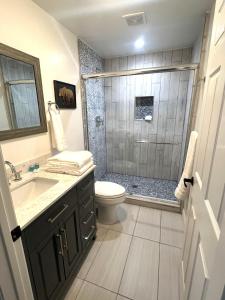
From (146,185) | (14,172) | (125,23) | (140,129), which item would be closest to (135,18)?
(125,23)

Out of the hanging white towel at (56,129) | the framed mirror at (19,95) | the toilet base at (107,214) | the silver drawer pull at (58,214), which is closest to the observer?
the silver drawer pull at (58,214)

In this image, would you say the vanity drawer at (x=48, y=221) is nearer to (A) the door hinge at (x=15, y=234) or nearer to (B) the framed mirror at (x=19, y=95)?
(A) the door hinge at (x=15, y=234)

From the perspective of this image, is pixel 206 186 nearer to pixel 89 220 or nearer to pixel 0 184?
pixel 0 184

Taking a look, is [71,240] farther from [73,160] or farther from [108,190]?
[108,190]

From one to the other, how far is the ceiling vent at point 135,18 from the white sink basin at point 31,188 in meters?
1.76

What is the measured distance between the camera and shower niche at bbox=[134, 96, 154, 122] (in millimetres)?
2916

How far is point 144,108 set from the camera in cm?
297

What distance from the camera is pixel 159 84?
2.76m

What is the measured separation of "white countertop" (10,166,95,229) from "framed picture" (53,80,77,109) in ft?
2.74

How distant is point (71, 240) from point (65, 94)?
5.07ft

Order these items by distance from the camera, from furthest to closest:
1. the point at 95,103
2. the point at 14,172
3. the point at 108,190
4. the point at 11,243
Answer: the point at 95,103, the point at 108,190, the point at 14,172, the point at 11,243

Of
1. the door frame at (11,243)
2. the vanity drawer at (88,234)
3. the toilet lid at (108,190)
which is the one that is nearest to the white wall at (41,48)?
the toilet lid at (108,190)

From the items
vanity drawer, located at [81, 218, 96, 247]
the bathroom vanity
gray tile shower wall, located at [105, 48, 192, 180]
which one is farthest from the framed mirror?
gray tile shower wall, located at [105, 48, 192, 180]

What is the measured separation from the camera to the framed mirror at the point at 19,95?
120 cm
